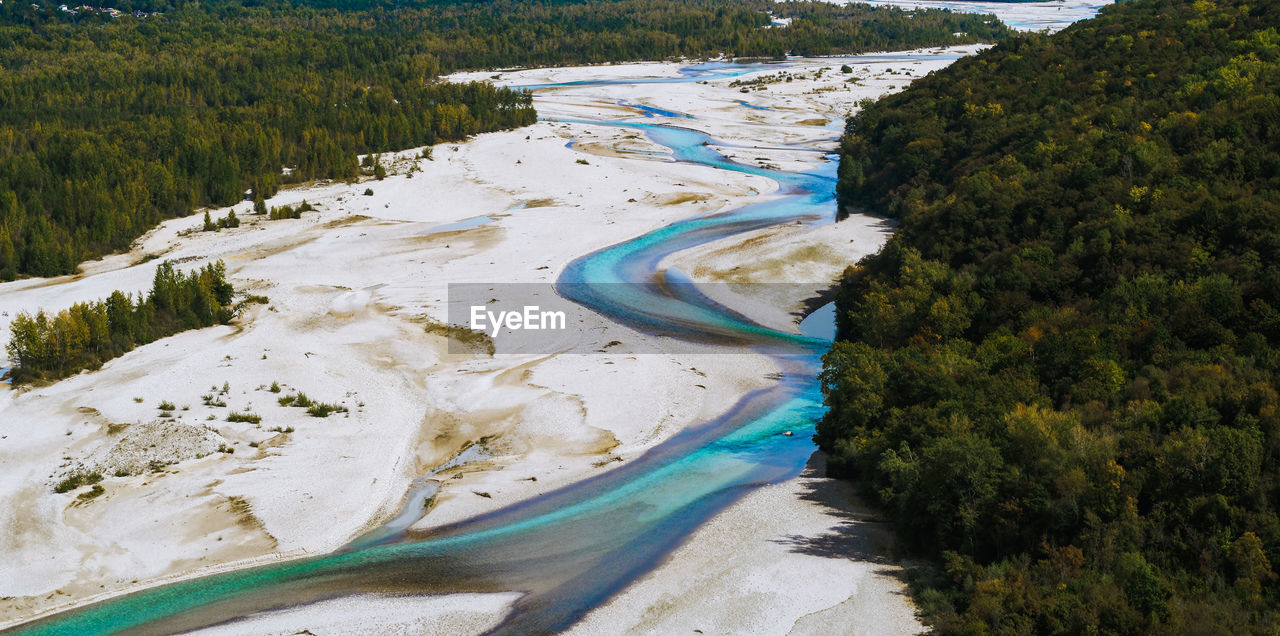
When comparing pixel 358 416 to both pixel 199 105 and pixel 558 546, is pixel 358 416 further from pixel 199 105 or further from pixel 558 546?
pixel 199 105

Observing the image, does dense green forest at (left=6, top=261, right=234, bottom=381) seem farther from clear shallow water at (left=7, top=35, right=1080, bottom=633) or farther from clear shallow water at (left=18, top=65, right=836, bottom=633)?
clear shallow water at (left=7, top=35, right=1080, bottom=633)

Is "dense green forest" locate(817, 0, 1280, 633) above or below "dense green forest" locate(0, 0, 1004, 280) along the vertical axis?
below

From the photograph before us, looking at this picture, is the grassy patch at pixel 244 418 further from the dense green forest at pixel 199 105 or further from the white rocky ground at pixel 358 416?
the dense green forest at pixel 199 105

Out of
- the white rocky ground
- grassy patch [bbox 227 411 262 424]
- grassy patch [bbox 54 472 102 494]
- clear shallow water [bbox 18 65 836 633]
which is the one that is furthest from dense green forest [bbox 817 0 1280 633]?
grassy patch [bbox 54 472 102 494]

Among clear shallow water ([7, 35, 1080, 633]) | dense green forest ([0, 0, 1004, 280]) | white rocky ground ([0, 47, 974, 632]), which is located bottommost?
clear shallow water ([7, 35, 1080, 633])

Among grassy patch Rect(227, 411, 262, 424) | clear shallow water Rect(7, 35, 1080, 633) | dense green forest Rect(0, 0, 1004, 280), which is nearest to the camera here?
clear shallow water Rect(7, 35, 1080, 633)

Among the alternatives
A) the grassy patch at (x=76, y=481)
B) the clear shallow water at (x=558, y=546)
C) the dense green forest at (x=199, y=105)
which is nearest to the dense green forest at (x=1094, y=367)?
the clear shallow water at (x=558, y=546)

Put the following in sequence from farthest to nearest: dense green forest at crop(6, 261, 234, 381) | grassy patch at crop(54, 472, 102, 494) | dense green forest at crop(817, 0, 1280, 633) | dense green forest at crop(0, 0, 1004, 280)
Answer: dense green forest at crop(0, 0, 1004, 280)
dense green forest at crop(6, 261, 234, 381)
grassy patch at crop(54, 472, 102, 494)
dense green forest at crop(817, 0, 1280, 633)

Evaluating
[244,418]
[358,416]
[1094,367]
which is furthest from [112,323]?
[1094,367]
